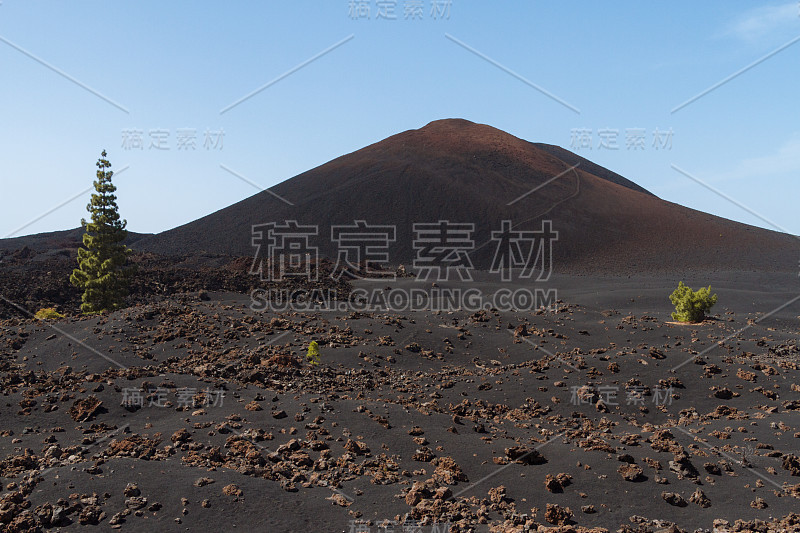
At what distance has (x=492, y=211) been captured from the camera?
5228 cm

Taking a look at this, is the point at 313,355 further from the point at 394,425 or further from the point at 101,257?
the point at 101,257

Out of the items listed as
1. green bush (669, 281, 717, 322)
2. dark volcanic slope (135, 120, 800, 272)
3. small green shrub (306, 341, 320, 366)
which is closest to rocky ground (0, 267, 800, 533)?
small green shrub (306, 341, 320, 366)

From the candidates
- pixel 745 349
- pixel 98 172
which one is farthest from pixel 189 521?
pixel 98 172

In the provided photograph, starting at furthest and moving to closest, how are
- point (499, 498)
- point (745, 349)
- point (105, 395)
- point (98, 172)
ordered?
point (98, 172) → point (745, 349) → point (105, 395) → point (499, 498)

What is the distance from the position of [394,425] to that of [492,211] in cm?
4447

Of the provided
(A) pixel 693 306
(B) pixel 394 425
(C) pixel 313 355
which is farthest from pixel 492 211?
(B) pixel 394 425

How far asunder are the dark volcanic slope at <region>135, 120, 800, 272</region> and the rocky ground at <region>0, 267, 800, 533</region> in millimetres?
29005

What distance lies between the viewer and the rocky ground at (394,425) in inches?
249

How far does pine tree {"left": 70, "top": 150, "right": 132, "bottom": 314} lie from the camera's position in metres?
22.4

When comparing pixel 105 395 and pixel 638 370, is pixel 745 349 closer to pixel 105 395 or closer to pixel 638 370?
pixel 638 370

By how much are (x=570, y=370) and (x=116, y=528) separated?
10177 millimetres

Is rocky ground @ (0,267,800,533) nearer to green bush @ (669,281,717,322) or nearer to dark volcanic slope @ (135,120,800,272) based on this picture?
green bush @ (669,281,717,322)

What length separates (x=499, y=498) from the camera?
6.76m

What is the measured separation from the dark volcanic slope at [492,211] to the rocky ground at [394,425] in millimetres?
29005
